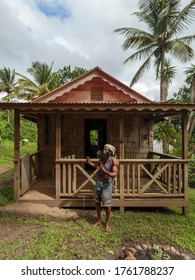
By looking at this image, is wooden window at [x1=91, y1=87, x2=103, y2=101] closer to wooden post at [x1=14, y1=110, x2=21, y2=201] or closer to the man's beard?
wooden post at [x1=14, y1=110, x2=21, y2=201]

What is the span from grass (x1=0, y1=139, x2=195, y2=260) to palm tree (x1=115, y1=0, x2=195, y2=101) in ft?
34.3

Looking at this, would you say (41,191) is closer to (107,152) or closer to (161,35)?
(107,152)

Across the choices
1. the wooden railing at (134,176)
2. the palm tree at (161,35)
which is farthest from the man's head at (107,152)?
the palm tree at (161,35)

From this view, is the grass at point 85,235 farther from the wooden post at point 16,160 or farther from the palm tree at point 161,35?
the palm tree at point 161,35

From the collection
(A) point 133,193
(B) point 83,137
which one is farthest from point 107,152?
(B) point 83,137

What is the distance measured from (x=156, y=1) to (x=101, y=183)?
606 inches

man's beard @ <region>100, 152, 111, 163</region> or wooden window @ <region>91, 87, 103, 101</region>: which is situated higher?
wooden window @ <region>91, 87, 103, 101</region>

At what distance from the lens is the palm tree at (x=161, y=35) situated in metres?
12.8

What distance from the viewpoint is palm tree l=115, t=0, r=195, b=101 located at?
1283 centimetres

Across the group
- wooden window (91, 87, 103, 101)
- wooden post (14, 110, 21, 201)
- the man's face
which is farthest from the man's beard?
wooden window (91, 87, 103, 101)

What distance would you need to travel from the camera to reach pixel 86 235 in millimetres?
3951

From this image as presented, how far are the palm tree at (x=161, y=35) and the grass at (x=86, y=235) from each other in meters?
10.4
